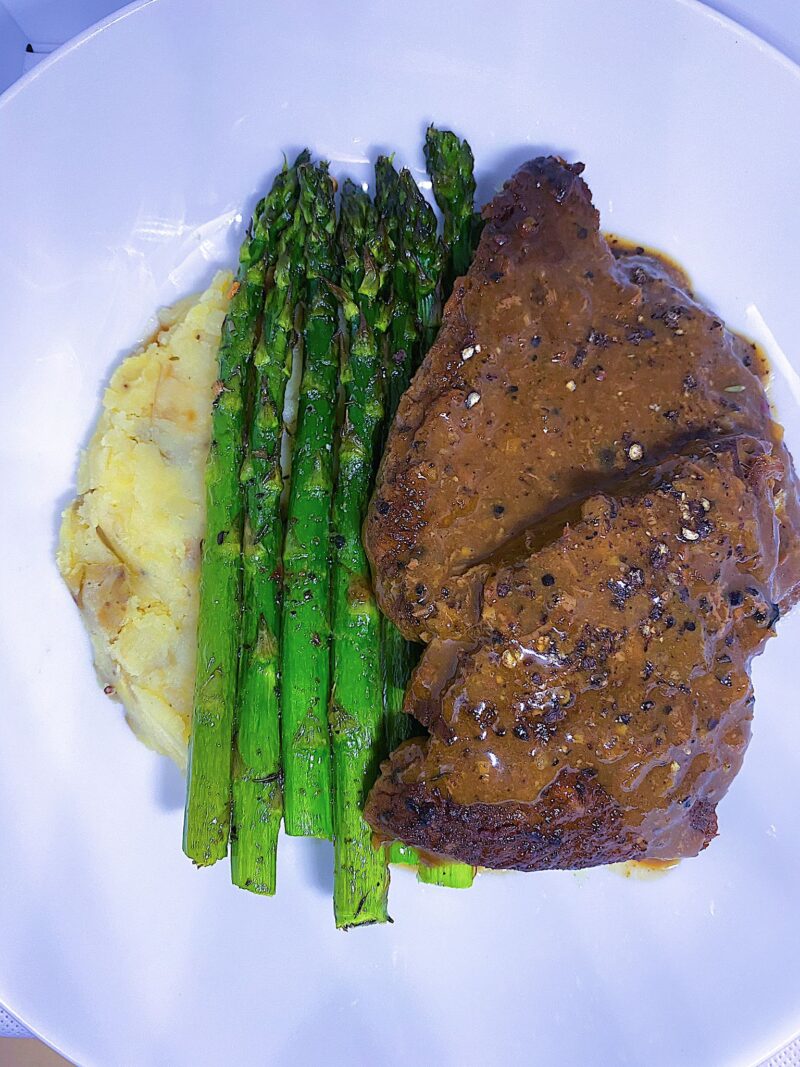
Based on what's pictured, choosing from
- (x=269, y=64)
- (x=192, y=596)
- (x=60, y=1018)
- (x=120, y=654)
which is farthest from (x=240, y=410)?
(x=60, y=1018)

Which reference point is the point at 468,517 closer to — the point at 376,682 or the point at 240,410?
the point at 376,682

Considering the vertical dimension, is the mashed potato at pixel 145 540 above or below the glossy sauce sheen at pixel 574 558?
below

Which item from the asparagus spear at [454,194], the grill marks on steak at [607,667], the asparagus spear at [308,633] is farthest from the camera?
the asparagus spear at [454,194]

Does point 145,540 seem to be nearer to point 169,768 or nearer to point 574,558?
point 169,768

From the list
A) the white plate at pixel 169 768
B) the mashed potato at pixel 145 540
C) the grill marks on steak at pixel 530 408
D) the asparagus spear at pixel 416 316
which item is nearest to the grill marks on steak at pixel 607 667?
the grill marks on steak at pixel 530 408

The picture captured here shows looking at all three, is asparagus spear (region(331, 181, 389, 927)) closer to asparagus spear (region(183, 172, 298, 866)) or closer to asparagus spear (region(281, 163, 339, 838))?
asparagus spear (region(281, 163, 339, 838))

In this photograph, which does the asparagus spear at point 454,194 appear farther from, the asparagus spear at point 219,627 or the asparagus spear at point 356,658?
the asparagus spear at point 219,627

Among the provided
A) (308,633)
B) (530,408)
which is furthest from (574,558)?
(308,633)

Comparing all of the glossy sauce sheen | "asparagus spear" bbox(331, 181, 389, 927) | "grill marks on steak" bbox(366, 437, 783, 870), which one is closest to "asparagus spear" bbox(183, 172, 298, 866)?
"asparagus spear" bbox(331, 181, 389, 927)
